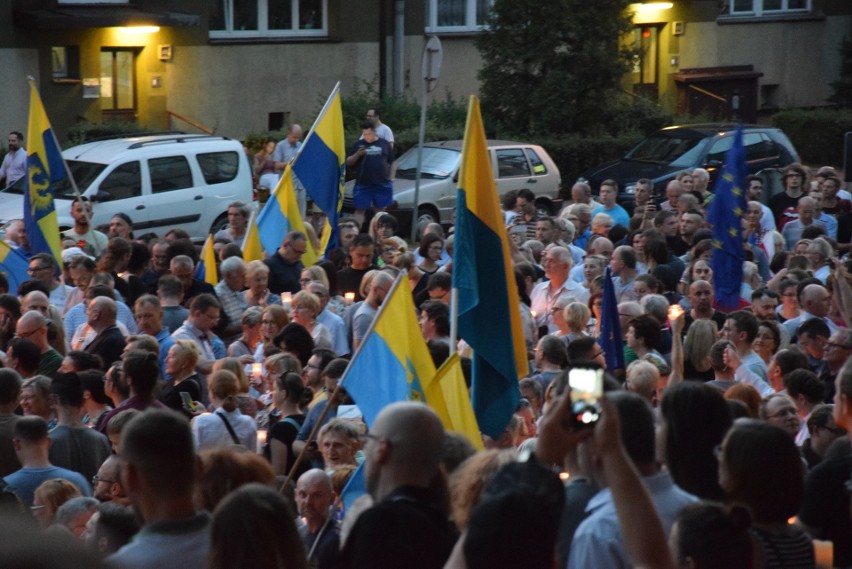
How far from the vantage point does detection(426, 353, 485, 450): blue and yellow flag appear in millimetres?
6117

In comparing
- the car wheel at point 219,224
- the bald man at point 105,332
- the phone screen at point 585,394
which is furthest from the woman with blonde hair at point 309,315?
the car wheel at point 219,224

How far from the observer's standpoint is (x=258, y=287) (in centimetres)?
1029

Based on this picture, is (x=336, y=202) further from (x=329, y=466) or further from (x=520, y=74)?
(x=520, y=74)

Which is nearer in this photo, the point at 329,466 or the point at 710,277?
the point at 329,466

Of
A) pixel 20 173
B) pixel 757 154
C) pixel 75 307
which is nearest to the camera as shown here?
pixel 75 307

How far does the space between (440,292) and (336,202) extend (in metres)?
2.49

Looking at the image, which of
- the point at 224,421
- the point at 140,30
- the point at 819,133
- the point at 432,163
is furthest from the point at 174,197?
the point at 819,133

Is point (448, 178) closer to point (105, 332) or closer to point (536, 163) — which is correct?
point (536, 163)

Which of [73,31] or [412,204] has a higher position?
[73,31]

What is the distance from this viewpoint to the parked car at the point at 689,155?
2047 centimetres

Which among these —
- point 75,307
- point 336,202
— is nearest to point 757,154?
point 336,202

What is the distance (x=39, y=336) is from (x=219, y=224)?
986cm

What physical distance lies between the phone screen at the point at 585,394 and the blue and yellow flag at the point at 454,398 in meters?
2.73

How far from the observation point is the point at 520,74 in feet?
83.4
